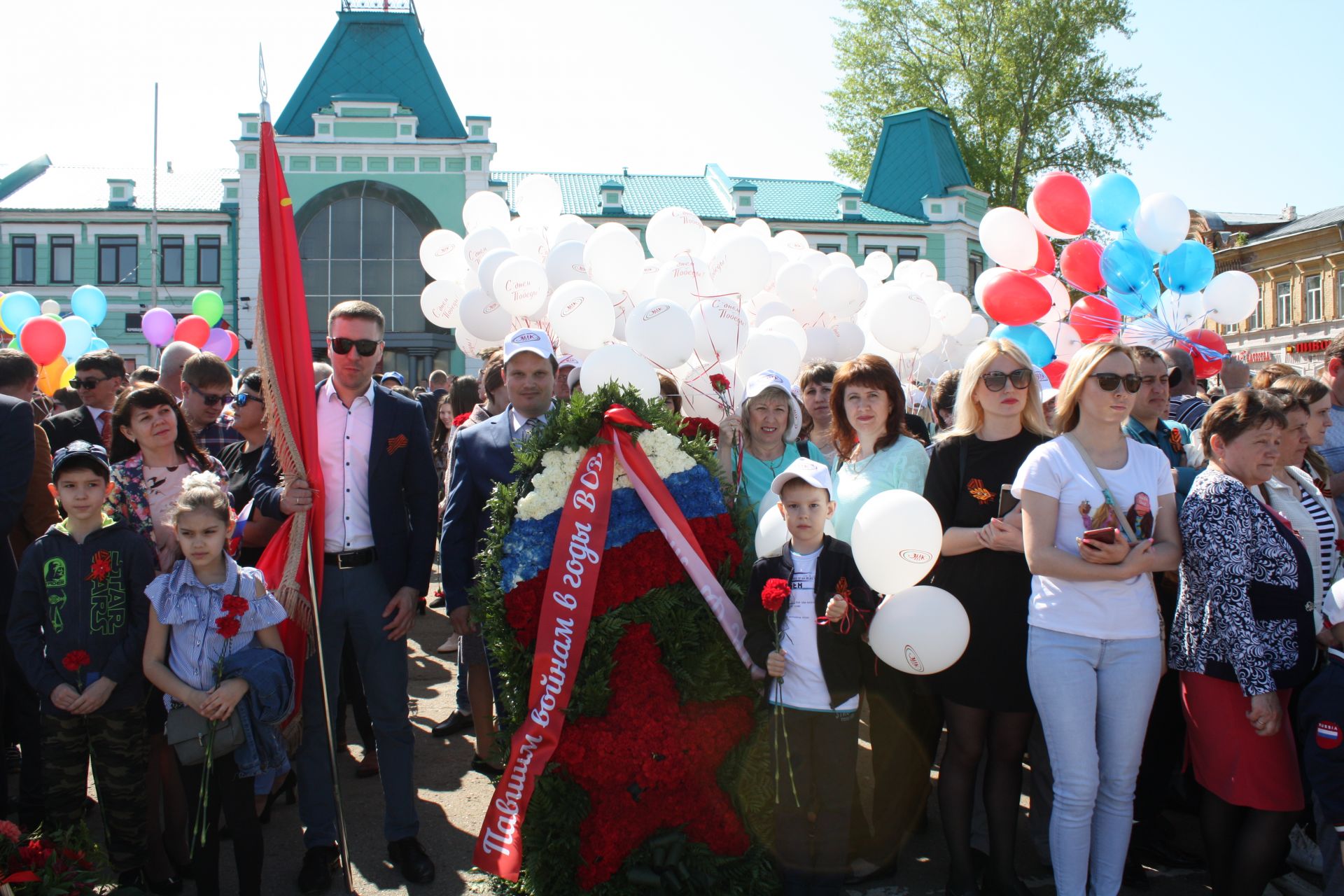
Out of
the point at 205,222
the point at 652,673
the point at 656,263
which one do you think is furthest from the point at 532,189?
the point at 205,222

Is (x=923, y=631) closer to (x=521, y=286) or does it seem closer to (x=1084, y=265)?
(x=521, y=286)

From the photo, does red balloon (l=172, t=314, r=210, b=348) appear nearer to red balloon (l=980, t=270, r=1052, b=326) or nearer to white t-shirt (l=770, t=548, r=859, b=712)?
red balloon (l=980, t=270, r=1052, b=326)

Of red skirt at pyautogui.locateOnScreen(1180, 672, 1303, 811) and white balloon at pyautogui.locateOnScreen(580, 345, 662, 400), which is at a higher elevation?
white balloon at pyautogui.locateOnScreen(580, 345, 662, 400)

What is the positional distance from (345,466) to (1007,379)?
2.60 m

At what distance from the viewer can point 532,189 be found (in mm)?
8672

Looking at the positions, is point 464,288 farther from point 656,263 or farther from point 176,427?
point 176,427

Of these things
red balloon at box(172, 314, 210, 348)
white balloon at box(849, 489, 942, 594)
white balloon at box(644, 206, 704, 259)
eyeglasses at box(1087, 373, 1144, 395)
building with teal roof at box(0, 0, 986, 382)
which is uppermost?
building with teal roof at box(0, 0, 986, 382)

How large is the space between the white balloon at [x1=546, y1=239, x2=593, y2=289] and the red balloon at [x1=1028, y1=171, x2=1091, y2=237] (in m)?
3.66

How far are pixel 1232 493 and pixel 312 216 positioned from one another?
27178mm

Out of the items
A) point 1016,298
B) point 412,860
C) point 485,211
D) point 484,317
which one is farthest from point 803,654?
point 485,211

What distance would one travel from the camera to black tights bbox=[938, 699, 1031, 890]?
134 inches

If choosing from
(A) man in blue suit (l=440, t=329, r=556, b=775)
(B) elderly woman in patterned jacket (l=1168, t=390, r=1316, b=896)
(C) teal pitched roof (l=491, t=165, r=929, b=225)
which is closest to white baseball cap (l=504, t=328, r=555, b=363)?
(A) man in blue suit (l=440, t=329, r=556, b=775)

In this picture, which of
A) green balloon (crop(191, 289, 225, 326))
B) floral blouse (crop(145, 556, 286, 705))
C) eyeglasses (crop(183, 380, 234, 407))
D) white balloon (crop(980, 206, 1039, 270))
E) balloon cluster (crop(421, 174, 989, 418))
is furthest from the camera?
green balloon (crop(191, 289, 225, 326))

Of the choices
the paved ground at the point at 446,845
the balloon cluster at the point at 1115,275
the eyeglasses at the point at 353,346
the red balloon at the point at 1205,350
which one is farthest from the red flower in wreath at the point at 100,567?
the red balloon at the point at 1205,350
